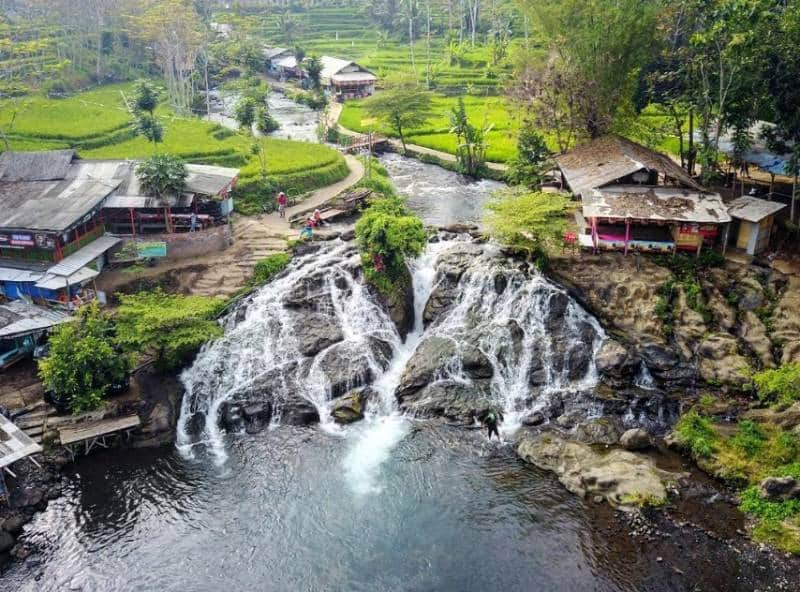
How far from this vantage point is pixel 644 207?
37.7m

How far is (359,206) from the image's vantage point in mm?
47781

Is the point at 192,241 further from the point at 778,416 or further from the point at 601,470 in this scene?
the point at 778,416

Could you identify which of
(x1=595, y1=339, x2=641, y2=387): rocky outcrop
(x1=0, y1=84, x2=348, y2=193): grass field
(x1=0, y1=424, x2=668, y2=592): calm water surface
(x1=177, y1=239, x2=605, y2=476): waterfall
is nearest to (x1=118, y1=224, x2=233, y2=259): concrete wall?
(x1=177, y1=239, x2=605, y2=476): waterfall

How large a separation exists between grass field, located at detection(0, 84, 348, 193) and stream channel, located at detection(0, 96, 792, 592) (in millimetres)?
15069

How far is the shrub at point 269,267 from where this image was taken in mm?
39969

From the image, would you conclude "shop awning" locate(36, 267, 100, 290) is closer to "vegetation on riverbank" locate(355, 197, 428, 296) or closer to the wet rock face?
"vegetation on riverbank" locate(355, 197, 428, 296)

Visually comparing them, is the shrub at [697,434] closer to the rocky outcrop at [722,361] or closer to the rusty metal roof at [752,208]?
the rocky outcrop at [722,361]

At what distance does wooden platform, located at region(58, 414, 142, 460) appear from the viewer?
100.0 feet

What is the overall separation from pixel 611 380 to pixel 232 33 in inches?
3469

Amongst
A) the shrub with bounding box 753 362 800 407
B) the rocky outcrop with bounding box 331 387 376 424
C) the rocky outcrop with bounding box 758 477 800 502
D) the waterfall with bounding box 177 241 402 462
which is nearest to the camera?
the rocky outcrop with bounding box 758 477 800 502

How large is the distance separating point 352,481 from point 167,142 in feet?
136

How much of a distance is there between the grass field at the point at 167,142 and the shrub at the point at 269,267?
11.0m

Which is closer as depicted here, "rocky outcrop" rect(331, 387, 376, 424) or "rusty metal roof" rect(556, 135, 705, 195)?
"rocky outcrop" rect(331, 387, 376, 424)

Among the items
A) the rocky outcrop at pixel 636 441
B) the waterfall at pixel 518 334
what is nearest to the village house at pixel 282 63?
the waterfall at pixel 518 334
